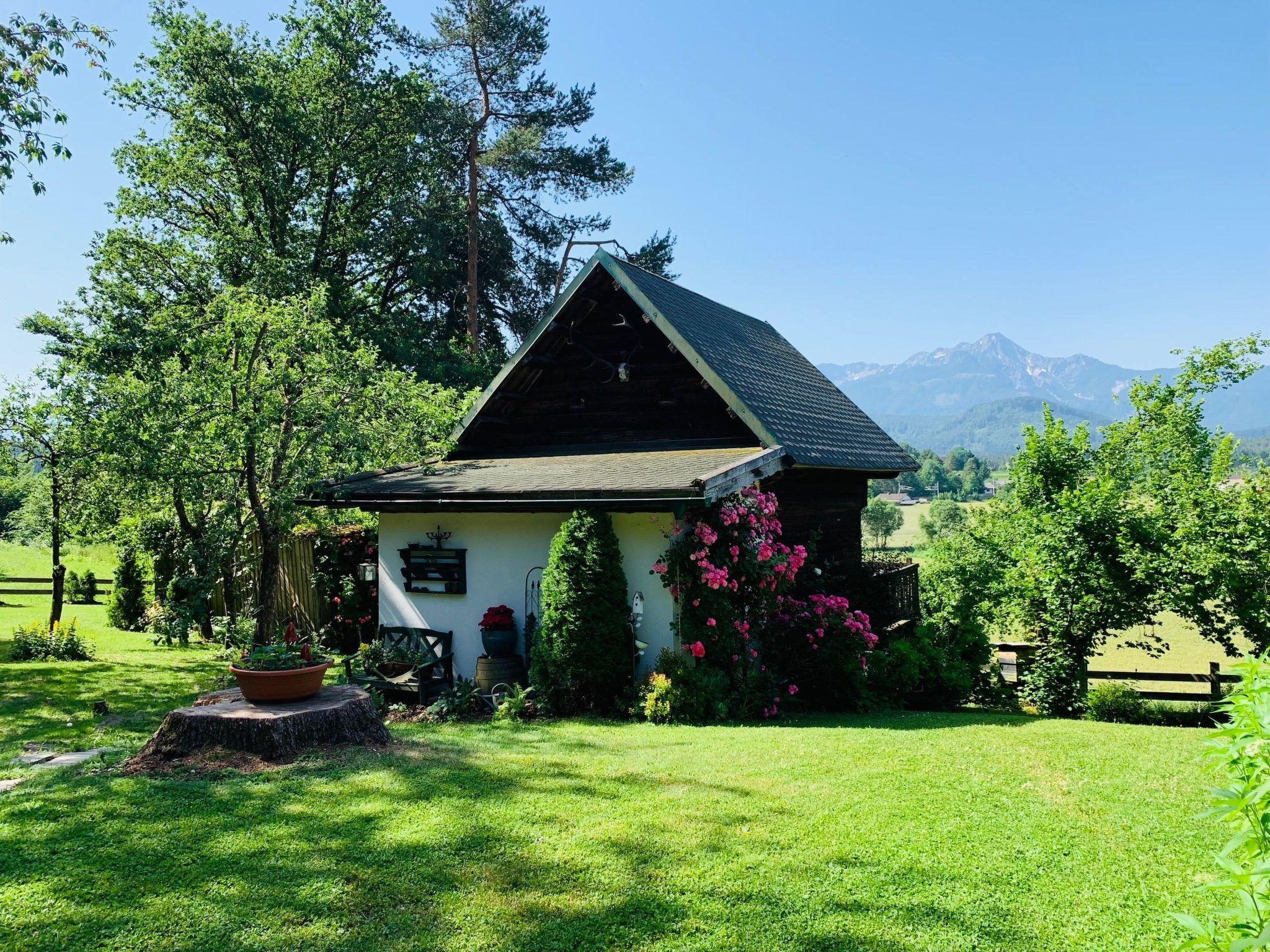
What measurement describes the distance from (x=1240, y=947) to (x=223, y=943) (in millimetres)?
4192

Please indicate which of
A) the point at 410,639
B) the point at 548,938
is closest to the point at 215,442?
the point at 410,639

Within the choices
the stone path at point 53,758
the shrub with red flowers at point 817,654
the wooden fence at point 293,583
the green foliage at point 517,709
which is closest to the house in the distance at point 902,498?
the wooden fence at point 293,583

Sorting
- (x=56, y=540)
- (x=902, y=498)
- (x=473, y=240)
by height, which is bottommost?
(x=56, y=540)

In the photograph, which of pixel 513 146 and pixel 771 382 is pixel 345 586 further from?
pixel 513 146

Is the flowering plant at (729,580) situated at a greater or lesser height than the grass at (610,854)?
greater

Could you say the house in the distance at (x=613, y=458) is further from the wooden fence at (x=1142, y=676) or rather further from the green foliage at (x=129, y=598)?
the green foliage at (x=129, y=598)

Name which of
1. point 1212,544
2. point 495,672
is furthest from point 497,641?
point 1212,544

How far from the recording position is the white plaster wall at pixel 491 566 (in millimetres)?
9961

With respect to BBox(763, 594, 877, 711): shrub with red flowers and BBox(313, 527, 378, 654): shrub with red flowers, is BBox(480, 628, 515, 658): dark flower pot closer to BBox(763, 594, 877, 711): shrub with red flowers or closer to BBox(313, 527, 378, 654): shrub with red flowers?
BBox(763, 594, 877, 711): shrub with red flowers

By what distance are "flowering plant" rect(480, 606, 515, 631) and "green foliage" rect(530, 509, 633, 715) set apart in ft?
3.02

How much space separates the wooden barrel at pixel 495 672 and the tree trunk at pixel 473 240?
1622cm

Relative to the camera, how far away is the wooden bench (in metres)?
10.4

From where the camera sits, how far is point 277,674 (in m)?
7.29

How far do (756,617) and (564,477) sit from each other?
321cm
